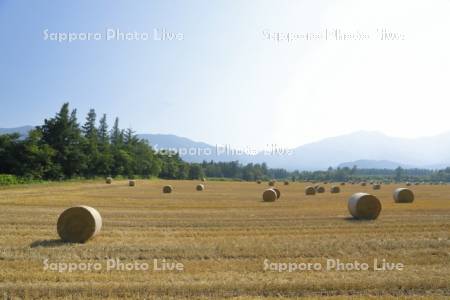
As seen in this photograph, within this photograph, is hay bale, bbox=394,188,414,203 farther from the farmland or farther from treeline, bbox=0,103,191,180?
treeline, bbox=0,103,191,180

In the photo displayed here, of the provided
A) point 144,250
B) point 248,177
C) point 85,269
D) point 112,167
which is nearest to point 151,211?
point 144,250

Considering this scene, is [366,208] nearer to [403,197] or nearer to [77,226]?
[403,197]

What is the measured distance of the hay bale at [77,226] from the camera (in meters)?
14.3

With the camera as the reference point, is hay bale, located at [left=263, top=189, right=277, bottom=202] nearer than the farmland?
No

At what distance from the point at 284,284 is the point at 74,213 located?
26.9 ft

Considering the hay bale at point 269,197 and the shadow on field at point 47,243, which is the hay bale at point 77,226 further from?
the hay bale at point 269,197

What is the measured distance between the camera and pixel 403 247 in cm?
1343

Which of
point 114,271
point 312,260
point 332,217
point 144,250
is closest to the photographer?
point 114,271

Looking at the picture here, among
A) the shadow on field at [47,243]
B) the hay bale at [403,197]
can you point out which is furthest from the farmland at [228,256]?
the hay bale at [403,197]

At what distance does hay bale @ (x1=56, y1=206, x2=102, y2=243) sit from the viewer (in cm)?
1430

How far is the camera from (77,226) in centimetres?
1440

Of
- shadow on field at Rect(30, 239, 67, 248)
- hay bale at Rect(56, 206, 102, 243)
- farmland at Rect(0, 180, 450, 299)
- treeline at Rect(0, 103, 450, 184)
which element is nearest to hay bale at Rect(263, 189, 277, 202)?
farmland at Rect(0, 180, 450, 299)

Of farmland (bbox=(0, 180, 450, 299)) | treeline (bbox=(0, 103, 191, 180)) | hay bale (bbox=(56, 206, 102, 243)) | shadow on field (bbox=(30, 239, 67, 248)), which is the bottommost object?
farmland (bbox=(0, 180, 450, 299))

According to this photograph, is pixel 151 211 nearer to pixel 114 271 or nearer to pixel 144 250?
pixel 144 250
